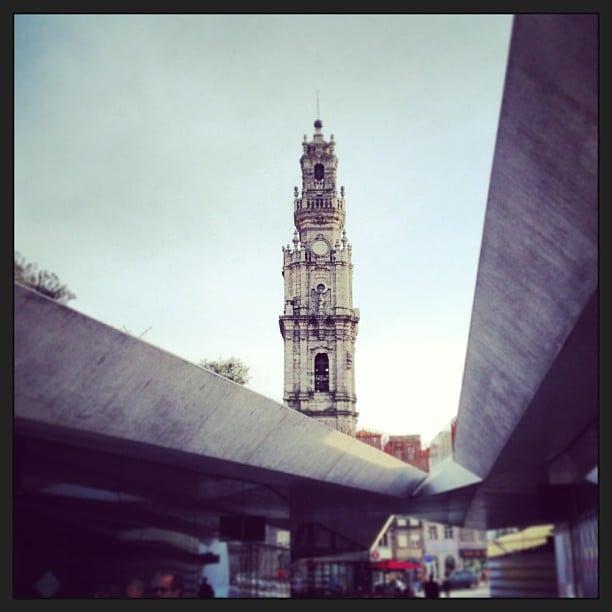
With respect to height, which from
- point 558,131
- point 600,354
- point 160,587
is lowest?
point 160,587

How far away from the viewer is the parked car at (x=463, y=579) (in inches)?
1197

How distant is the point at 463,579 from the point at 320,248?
3026cm

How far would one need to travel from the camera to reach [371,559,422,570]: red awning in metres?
27.3

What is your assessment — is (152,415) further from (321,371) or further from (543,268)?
(321,371)

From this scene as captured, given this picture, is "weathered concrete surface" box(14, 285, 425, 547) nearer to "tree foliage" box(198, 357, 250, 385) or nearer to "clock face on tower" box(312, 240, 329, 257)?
"tree foliage" box(198, 357, 250, 385)

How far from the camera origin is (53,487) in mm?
14609

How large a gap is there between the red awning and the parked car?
54.4 inches

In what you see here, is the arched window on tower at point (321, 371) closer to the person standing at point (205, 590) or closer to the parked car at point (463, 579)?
the parked car at point (463, 579)

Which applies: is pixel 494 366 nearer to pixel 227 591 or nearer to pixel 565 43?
pixel 227 591

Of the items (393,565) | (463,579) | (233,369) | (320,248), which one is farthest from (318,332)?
(233,369)

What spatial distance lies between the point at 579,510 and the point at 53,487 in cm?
1312

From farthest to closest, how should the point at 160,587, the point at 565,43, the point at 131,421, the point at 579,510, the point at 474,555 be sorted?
the point at 474,555 → the point at 579,510 → the point at 160,587 → the point at 131,421 → the point at 565,43

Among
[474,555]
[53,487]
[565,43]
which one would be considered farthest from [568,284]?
[474,555]

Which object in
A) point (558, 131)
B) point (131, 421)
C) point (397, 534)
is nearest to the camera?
point (558, 131)
